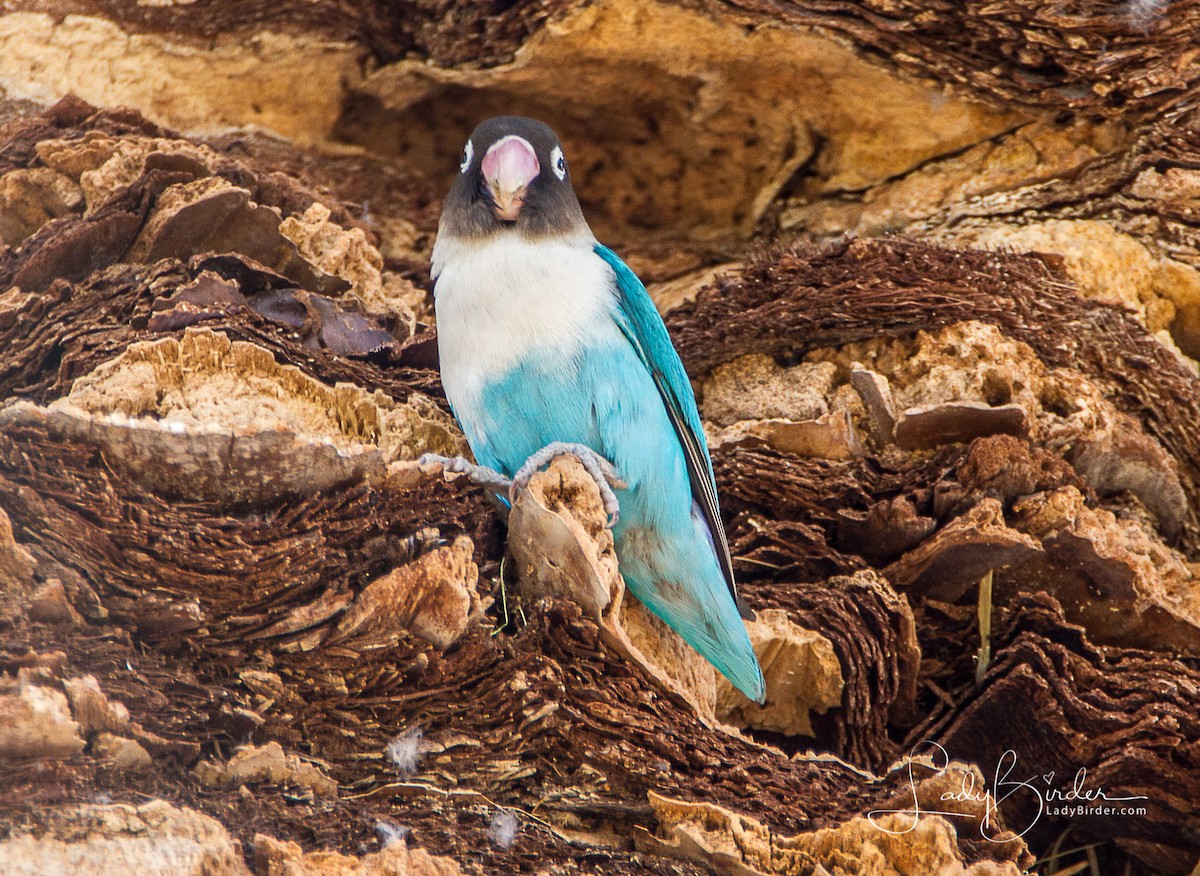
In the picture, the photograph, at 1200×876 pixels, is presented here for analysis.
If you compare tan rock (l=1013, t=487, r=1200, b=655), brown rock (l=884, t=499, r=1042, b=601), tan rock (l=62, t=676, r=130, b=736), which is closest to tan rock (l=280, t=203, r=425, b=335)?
tan rock (l=62, t=676, r=130, b=736)

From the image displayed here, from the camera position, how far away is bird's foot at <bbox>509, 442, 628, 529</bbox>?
3.94 metres

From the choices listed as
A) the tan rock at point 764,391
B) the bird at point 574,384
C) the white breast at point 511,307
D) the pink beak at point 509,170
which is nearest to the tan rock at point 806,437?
the tan rock at point 764,391

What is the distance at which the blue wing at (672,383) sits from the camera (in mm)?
4312

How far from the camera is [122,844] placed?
277cm

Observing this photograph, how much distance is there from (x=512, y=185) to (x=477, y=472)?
1.16 m

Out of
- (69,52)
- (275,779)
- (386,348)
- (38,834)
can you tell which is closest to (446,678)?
(275,779)

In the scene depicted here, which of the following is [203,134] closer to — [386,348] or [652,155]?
[386,348]

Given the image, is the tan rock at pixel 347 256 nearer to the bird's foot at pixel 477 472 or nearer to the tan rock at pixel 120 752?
the bird's foot at pixel 477 472

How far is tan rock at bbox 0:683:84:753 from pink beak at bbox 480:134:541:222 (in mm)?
2435

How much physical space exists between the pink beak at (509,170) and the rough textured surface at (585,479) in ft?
2.59

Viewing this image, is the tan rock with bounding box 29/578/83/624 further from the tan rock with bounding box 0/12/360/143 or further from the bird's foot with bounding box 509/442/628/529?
the tan rock with bounding box 0/12/360/143

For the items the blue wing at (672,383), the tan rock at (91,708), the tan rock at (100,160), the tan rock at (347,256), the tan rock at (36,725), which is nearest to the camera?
the tan rock at (36,725)

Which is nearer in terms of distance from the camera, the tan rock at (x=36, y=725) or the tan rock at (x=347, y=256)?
the tan rock at (x=36, y=725)

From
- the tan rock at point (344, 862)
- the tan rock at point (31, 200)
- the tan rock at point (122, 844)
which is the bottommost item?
the tan rock at point (344, 862)
